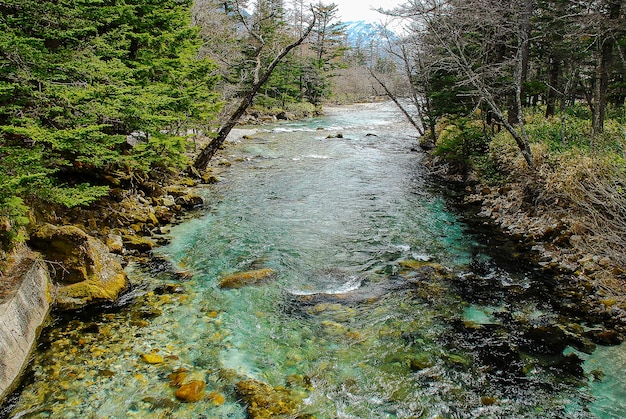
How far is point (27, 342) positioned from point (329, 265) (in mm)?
4988

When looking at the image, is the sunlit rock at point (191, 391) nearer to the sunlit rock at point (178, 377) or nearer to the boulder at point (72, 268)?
the sunlit rock at point (178, 377)

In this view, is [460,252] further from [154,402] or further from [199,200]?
[199,200]

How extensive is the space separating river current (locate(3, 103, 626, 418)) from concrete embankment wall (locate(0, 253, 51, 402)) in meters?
0.19

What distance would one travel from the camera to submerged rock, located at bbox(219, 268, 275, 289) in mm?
6898

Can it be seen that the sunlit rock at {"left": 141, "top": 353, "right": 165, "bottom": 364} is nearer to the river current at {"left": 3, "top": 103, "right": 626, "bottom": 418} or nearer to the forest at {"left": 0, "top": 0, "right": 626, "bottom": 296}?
the river current at {"left": 3, "top": 103, "right": 626, "bottom": 418}

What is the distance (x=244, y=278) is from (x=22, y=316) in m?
3.28

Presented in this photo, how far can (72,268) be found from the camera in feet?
19.7

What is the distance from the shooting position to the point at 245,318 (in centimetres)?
597

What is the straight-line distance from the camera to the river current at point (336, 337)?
432 cm

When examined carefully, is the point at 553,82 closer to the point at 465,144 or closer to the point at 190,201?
the point at 465,144

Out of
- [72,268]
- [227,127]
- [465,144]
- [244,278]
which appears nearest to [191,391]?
[244,278]

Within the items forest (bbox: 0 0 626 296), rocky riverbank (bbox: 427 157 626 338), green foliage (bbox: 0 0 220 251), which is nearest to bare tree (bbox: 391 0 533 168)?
forest (bbox: 0 0 626 296)

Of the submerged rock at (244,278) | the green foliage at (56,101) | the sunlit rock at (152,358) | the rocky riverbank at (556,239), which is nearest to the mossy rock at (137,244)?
the green foliage at (56,101)

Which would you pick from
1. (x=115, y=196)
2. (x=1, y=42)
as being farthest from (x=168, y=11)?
(x=1, y=42)
